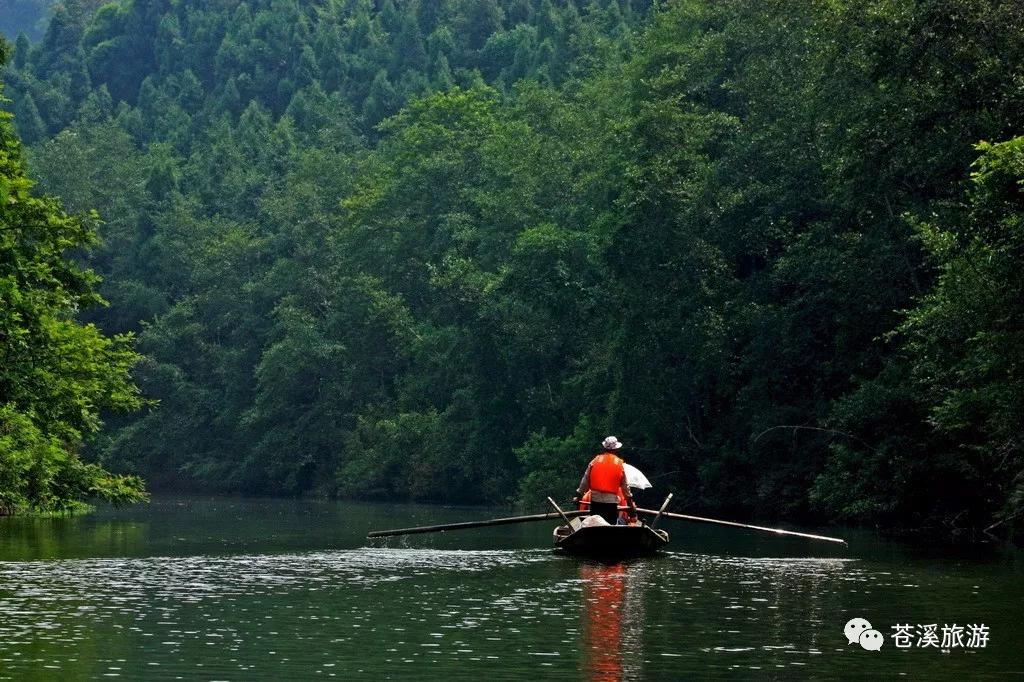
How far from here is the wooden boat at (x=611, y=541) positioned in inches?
1426

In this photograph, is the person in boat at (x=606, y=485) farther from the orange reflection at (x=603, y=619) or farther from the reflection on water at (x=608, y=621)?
the reflection on water at (x=608, y=621)

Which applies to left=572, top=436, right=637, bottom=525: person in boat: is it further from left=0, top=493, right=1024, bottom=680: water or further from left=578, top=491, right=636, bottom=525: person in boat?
left=0, top=493, right=1024, bottom=680: water

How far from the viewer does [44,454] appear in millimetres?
49250

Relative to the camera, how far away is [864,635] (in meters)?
24.3

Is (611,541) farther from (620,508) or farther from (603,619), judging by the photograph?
(603,619)

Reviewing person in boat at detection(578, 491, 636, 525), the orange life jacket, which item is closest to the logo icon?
the orange life jacket

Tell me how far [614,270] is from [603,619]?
139 feet

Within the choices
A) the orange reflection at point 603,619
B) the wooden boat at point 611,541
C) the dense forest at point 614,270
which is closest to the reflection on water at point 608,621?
the orange reflection at point 603,619

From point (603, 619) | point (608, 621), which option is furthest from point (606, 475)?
point (608, 621)

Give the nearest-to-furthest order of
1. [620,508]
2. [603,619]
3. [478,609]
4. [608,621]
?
[608,621] < [603,619] < [478,609] < [620,508]

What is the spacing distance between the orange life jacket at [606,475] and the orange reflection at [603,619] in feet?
8.29

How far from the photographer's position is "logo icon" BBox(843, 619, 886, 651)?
77.2ft

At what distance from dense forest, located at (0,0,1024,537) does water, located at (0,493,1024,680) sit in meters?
7.18

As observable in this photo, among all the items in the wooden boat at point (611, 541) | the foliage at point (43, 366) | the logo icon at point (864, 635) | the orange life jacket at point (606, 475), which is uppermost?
the foliage at point (43, 366)
